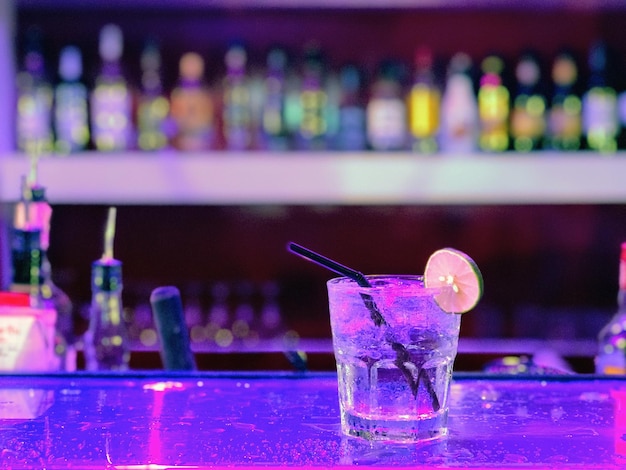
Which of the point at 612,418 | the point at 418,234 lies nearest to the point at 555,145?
the point at 418,234

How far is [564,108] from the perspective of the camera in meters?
2.07

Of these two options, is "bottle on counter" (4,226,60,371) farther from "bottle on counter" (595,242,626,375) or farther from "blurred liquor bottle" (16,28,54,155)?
"blurred liquor bottle" (16,28,54,155)

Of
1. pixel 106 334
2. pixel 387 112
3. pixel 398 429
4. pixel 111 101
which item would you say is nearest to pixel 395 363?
pixel 398 429

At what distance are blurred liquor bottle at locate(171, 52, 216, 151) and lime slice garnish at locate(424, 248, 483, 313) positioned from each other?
4.79 ft

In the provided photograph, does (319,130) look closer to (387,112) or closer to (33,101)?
(387,112)

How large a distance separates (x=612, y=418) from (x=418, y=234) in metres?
1.66

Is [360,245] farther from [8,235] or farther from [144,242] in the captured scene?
[8,235]

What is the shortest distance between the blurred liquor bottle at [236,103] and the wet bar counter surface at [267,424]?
1.35 metres

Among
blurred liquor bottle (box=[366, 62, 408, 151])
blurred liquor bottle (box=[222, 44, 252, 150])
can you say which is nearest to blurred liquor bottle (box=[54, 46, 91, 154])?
blurred liquor bottle (box=[222, 44, 252, 150])

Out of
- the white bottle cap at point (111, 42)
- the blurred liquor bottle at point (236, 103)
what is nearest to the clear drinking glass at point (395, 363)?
the blurred liquor bottle at point (236, 103)

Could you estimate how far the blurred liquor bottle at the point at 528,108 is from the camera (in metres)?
2.03

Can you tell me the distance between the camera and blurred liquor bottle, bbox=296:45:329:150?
2.00 m

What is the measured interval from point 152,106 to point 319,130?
43cm

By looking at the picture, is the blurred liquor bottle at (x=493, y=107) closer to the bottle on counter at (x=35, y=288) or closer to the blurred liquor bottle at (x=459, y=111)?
the blurred liquor bottle at (x=459, y=111)
